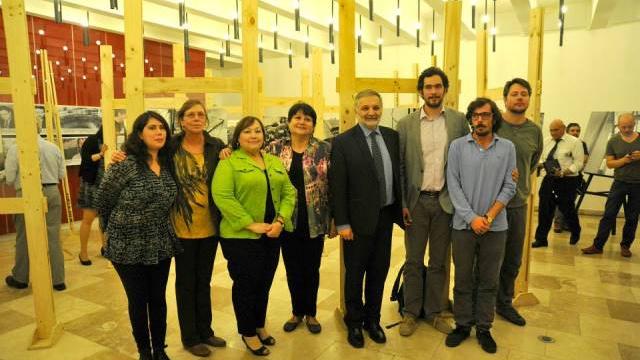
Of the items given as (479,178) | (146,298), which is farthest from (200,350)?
(479,178)

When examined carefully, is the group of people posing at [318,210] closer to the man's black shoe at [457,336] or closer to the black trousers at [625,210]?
the man's black shoe at [457,336]

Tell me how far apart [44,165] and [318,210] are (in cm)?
304

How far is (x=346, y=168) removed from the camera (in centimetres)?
303

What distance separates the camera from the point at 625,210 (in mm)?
5574

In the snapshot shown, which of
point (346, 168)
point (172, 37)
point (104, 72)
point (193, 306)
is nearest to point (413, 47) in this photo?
point (172, 37)

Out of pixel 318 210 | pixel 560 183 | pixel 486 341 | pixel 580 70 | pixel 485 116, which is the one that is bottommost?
pixel 486 341

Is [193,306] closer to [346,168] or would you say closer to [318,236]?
[318,236]

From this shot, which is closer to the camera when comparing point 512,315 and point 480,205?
point 480,205

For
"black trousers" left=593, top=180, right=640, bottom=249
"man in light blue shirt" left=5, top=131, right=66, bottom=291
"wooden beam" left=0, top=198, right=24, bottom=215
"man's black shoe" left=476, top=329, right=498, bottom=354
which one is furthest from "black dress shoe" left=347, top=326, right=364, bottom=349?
"black trousers" left=593, top=180, right=640, bottom=249

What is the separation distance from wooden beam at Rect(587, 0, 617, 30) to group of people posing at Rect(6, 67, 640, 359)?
4.83m

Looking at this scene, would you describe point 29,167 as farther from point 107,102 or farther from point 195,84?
point 107,102

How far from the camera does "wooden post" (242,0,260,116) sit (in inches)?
123

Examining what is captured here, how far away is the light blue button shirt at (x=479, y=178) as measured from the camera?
2963 mm

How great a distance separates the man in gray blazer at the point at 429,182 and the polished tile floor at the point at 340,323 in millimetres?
435
